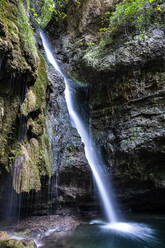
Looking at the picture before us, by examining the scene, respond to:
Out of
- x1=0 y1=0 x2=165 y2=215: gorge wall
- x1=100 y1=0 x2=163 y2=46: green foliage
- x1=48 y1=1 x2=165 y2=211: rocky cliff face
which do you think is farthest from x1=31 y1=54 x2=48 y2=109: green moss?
x1=100 y1=0 x2=163 y2=46: green foliage

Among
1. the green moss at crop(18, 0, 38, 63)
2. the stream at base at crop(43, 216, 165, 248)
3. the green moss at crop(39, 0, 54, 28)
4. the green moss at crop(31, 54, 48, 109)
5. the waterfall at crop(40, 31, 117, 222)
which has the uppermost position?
the green moss at crop(39, 0, 54, 28)

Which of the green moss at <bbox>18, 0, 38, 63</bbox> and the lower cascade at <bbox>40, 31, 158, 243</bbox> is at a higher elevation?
the green moss at <bbox>18, 0, 38, 63</bbox>

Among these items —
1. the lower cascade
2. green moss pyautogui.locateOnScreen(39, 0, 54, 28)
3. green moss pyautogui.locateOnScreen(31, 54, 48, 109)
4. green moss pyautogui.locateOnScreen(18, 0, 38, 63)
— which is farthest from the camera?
green moss pyautogui.locateOnScreen(39, 0, 54, 28)

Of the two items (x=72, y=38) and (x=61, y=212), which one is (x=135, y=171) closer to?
(x=61, y=212)

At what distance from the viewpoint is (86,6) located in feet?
40.3

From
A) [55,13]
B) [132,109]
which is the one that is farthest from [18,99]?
[55,13]

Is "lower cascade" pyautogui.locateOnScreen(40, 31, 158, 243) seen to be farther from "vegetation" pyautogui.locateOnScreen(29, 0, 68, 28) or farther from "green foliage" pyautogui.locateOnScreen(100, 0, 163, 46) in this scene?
"vegetation" pyautogui.locateOnScreen(29, 0, 68, 28)

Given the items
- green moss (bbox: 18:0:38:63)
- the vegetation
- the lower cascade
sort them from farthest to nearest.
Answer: the vegetation → the lower cascade → green moss (bbox: 18:0:38:63)

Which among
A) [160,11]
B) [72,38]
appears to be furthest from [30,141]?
[72,38]

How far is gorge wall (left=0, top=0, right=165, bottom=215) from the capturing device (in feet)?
16.4

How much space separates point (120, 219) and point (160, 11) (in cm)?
955

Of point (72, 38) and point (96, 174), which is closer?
point (96, 174)

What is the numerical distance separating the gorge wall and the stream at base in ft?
4.81

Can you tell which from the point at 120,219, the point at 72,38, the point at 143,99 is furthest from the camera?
the point at 72,38
